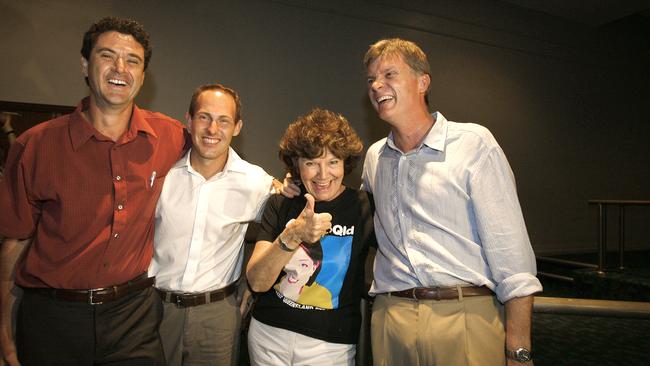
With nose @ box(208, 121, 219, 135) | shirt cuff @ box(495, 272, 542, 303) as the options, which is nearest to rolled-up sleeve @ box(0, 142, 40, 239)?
nose @ box(208, 121, 219, 135)

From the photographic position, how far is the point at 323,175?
166 cm

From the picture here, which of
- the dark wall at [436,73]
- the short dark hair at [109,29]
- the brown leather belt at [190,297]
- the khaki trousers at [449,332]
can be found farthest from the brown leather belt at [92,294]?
the dark wall at [436,73]

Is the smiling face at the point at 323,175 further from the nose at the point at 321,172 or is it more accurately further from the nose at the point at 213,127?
the nose at the point at 213,127

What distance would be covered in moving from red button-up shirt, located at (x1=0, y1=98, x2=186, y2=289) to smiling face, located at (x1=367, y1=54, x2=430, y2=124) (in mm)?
1163

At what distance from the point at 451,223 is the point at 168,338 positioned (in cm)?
138

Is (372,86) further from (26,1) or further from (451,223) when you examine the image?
(26,1)

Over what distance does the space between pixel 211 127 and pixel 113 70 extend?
1.56 feet

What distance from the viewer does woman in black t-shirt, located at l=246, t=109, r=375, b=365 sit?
153 cm

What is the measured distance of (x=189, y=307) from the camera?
1828 mm

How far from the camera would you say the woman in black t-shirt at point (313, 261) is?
153cm

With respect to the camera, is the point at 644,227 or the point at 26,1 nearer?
the point at 26,1

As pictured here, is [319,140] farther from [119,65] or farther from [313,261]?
[119,65]

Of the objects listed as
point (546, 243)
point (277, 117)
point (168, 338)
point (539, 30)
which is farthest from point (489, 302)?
point (539, 30)

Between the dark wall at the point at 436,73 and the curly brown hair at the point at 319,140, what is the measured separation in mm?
3832
